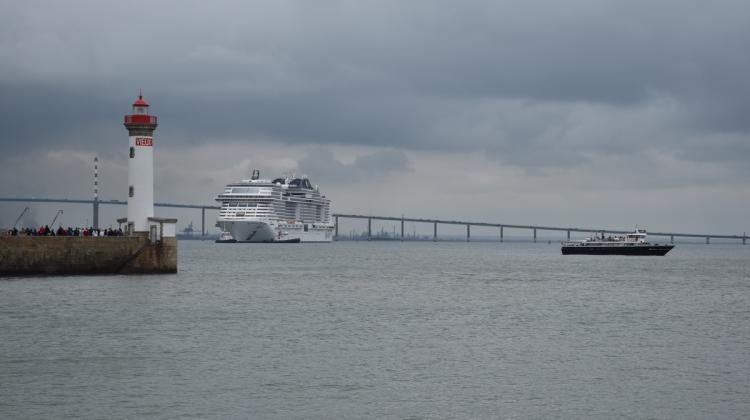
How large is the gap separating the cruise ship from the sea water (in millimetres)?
103456

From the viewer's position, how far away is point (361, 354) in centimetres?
2580

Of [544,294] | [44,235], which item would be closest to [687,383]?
Result: [544,294]

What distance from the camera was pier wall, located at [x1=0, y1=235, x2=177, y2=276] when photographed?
4419 cm

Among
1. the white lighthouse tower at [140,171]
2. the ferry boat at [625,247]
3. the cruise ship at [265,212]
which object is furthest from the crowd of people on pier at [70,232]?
the cruise ship at [265,212]

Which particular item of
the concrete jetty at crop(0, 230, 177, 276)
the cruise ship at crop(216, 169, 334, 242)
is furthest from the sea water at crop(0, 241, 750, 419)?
the cruise ship at crop(216, 169, 334, 242)

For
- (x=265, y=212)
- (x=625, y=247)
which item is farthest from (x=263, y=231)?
(x=625, y=247)

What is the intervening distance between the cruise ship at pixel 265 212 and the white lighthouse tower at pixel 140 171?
101m

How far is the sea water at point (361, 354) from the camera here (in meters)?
19.5

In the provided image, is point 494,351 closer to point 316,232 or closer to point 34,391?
point 34,391

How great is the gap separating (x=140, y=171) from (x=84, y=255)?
185 inches

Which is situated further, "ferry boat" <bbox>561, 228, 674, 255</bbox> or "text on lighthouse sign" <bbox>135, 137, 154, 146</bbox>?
"ferry boat" <bbox>561, 228, 674, 255</bbox>

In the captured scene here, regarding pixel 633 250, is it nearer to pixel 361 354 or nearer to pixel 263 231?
pixel 263 231

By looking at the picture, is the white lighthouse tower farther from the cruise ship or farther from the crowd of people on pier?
the cruise ship

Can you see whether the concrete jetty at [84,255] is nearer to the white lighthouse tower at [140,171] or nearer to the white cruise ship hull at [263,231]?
the white lighthouse tower at [140,171]
